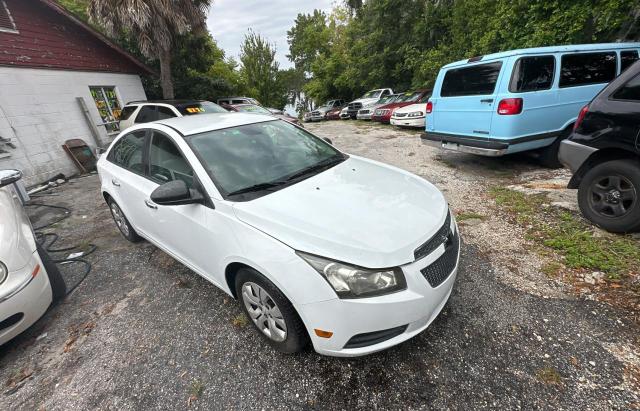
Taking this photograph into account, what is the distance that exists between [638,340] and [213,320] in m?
3.04

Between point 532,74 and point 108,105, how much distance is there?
11.8 metres

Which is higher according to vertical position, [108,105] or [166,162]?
[108,105]

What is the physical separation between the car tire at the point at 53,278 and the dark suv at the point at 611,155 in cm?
549

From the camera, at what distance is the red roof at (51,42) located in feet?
23.0

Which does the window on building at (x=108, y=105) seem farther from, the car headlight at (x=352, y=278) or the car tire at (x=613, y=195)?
the car tire at (x=613, y=195)

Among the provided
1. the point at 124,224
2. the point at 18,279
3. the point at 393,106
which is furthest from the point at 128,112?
the point at 393,106

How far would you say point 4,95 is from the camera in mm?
6598

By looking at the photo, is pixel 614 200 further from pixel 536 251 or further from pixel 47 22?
pixel 47 22

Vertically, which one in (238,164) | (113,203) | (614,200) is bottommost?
(614,200)

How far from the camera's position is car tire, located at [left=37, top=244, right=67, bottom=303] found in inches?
103

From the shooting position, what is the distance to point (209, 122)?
2.66 m

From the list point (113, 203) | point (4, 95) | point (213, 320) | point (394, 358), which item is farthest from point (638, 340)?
point (4, 95)

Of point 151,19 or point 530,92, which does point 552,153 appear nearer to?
point 530,92

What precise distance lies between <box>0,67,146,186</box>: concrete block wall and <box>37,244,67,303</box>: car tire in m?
6.13
